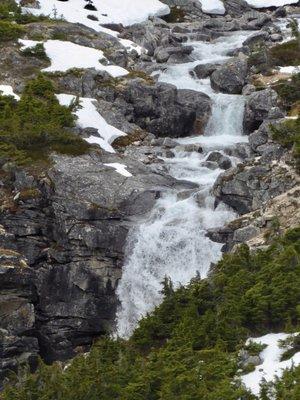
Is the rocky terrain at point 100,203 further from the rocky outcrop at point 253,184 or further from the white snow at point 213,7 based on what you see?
the white snow at point 213,7

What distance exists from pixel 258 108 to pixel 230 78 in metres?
6.13

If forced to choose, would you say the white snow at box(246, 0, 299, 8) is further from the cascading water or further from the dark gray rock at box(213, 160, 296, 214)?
the dark gray rock at box(213, 160, 296, 214)

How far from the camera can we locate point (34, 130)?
3484 cm

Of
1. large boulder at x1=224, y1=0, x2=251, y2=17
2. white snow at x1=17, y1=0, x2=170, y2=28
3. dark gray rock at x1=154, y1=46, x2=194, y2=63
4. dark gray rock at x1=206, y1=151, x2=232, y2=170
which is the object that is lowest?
large boulder at x1=224, y1=0, x2=251, y2=17

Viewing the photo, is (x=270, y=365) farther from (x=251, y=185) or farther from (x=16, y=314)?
(x=251, y=185)

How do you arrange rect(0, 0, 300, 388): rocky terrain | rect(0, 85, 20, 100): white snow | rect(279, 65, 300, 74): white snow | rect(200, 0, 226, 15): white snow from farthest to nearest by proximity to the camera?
rect(200, 0, 226, 15): white snow, rect(279, 65, 300, 74): white snow, rect(0, 85, 20, 100): white snow, rect(0, 0, 300, 388): rocky terrain

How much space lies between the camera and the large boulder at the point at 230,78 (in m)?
44.7

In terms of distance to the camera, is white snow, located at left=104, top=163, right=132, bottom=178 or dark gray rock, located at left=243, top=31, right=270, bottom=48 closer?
white snow, located at left=104, top=163, right=132, bottom=178

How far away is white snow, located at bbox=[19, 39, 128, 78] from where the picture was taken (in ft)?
147

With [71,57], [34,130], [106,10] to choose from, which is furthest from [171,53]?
[34,130]

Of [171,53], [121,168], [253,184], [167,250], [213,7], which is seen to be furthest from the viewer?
[213,7]

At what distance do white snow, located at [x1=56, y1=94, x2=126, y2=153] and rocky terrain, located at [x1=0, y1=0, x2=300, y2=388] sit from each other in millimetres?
431

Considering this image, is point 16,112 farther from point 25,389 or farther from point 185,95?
point 25,389

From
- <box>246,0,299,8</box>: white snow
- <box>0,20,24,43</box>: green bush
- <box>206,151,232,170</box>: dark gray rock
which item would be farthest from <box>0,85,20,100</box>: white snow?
<box>246,0,299,8</box>: white snow
